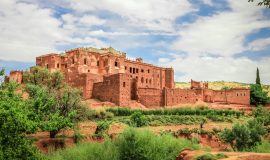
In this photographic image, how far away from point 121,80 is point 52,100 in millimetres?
23887

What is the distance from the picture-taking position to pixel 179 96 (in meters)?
51.7

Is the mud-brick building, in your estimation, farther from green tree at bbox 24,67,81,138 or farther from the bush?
the bush

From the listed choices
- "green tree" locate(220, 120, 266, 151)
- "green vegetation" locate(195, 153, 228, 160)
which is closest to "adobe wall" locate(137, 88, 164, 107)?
"green tree" locate(220, 120, 266, 151)

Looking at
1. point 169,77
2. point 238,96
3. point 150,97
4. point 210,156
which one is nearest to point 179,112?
point 150,97

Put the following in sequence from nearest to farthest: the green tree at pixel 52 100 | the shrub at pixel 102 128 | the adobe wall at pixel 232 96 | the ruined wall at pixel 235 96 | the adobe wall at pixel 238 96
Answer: the green tree at pixel 52 100 < the shrub at pixel 102 128 < the adobe wall at pixel 232 96 < the ruined wall at pixel 235 96 < the adobe wall at pixel 238 96

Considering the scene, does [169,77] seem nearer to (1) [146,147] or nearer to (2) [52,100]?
(1) [146,147]

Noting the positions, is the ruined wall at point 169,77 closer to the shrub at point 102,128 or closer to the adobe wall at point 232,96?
the adobe wall at point 232,96

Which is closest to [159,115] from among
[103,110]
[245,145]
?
[103,110]

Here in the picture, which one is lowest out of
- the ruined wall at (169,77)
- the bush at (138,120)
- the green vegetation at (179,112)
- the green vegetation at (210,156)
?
the green vegetation at (210,156)

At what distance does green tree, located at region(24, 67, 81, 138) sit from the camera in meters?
22.6

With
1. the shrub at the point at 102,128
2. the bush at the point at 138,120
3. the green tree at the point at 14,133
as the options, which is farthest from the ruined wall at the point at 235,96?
the green tree at the point at 14,133

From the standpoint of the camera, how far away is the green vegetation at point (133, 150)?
24.4 m

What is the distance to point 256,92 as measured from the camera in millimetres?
63469

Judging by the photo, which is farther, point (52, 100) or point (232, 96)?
point (232, 96)
